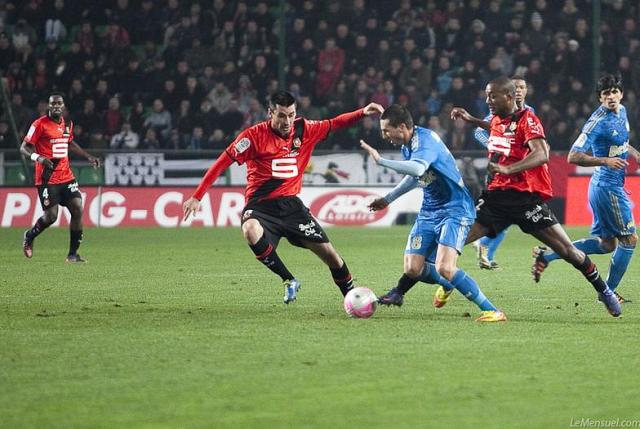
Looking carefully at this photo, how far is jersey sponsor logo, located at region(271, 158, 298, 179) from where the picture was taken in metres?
11.0

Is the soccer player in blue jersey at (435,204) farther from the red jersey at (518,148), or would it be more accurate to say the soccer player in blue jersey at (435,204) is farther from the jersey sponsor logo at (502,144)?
the jersey sponsor logo at (502,144)

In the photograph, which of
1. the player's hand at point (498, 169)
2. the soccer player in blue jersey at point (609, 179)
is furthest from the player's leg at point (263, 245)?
the player's hand at point (498, 169)

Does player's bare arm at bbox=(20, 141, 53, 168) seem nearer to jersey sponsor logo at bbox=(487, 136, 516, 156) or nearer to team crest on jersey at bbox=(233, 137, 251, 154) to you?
team crest on jersey at bbox=(233, 137, 251, 154)

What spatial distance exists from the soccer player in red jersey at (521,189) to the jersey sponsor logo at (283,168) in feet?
5.73

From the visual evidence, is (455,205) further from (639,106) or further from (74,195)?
(639,106)

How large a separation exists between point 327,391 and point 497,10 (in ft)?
69.1

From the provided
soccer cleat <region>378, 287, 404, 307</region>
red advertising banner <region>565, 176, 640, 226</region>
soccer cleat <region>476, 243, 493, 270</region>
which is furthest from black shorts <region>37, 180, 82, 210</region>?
red advertising banner <region>565, 176, 640, 226</region>

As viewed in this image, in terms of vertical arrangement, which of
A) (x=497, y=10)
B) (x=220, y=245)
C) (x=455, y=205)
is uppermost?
(x=497, y=10)

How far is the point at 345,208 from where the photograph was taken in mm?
23703

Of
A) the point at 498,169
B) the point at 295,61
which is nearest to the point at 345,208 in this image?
the point at 295,61

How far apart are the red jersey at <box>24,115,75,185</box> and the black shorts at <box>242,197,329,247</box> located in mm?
6723

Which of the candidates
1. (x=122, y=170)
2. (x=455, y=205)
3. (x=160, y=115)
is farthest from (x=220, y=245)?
(x=455, y=205)

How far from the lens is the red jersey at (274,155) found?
10.9 metres

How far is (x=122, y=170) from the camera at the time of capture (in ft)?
77.8
